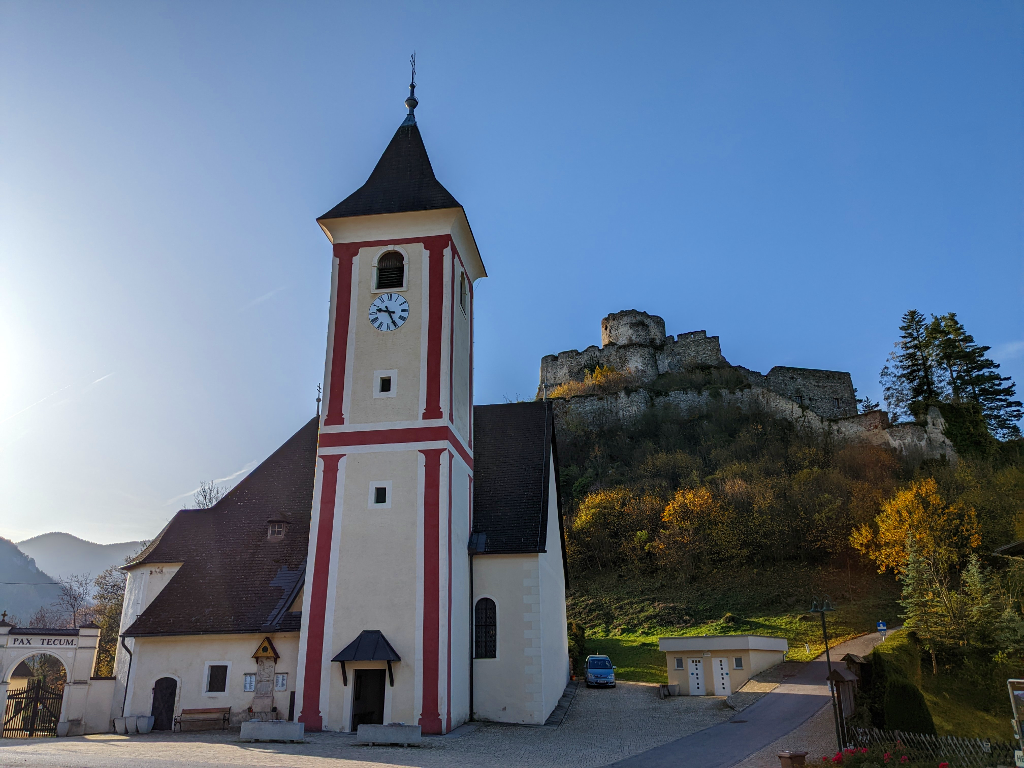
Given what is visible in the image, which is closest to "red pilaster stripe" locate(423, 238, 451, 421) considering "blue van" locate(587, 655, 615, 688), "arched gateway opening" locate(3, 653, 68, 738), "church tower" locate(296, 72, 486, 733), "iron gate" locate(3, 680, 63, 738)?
"church tower" locate(296, 72, 486, 733)

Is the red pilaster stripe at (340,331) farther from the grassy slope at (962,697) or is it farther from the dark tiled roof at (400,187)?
the grassy slope at (962,697)

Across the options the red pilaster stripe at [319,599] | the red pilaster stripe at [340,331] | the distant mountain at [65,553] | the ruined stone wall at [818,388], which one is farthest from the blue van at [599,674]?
the distant mountain at [65,553]

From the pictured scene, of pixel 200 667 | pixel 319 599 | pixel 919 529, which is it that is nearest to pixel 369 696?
pixel 319 599

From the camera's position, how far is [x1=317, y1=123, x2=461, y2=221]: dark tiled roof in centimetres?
2172

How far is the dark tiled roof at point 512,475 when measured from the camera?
2097cm

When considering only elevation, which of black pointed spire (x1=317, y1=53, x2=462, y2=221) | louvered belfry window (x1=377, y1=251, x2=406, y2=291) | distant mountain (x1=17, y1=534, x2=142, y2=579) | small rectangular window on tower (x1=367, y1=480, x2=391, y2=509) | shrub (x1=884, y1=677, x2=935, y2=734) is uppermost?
distant mountain (x1=17, y1=534, x2=142, y2=579)

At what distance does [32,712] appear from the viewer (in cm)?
1900

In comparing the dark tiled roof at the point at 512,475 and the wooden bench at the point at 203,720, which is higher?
the dark tiled roof at the point at 512,475

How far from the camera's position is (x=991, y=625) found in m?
22.5

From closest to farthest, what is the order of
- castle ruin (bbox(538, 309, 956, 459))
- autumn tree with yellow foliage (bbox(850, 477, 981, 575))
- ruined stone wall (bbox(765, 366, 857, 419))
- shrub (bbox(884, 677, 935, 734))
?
shrub (bbox(884, 677, 935, 734)) → autumn tree with yellow foliage (bbox(850, 477, 981, 575)) → castle ruin (bbox(538, 309, 956, 459)) → ruined stone wall (bbox(765, 366, 857, 419))

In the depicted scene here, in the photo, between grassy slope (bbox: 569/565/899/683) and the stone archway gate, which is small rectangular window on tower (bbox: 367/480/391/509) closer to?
the stone archway gate

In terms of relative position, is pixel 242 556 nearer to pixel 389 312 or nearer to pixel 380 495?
pixel 380 495

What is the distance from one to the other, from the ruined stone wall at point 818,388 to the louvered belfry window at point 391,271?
50.7 m

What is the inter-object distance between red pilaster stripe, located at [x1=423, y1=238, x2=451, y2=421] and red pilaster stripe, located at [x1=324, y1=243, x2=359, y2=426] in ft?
7.33
